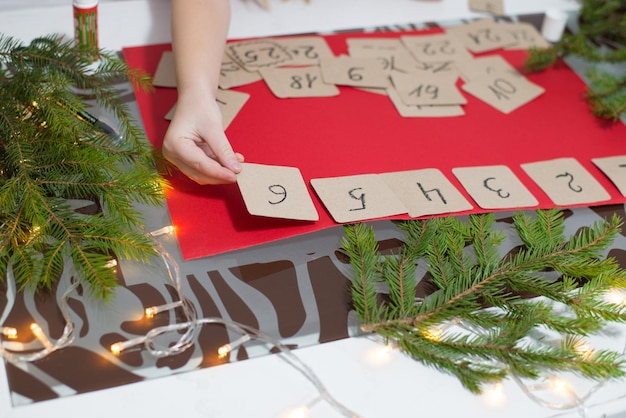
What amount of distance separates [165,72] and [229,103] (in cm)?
14

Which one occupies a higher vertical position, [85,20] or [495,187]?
[85,20]

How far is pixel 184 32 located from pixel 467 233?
547 mm

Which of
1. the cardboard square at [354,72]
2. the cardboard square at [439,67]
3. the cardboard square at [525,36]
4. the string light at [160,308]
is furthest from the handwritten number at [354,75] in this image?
the string light at [160,308]

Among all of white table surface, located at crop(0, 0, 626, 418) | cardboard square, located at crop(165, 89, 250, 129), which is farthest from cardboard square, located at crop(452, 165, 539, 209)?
cardboard square, located at crop(165, 89, 250, 129)

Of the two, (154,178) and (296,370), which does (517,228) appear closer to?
(296,370)

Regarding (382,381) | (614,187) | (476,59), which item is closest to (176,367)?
(382,381)

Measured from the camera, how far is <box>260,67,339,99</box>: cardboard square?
119 cm

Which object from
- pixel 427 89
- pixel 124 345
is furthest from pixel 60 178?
pixel 427 89

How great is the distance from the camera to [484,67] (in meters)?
1.33

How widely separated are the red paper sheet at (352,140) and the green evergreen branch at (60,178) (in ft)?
0.29

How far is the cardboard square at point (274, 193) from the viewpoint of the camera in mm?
907

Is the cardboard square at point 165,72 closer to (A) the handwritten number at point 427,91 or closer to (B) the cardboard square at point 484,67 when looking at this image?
(A) the handwritten number at point 427,91

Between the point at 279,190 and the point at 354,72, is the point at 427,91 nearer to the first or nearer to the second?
the point at 354,72

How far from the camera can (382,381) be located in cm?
77
